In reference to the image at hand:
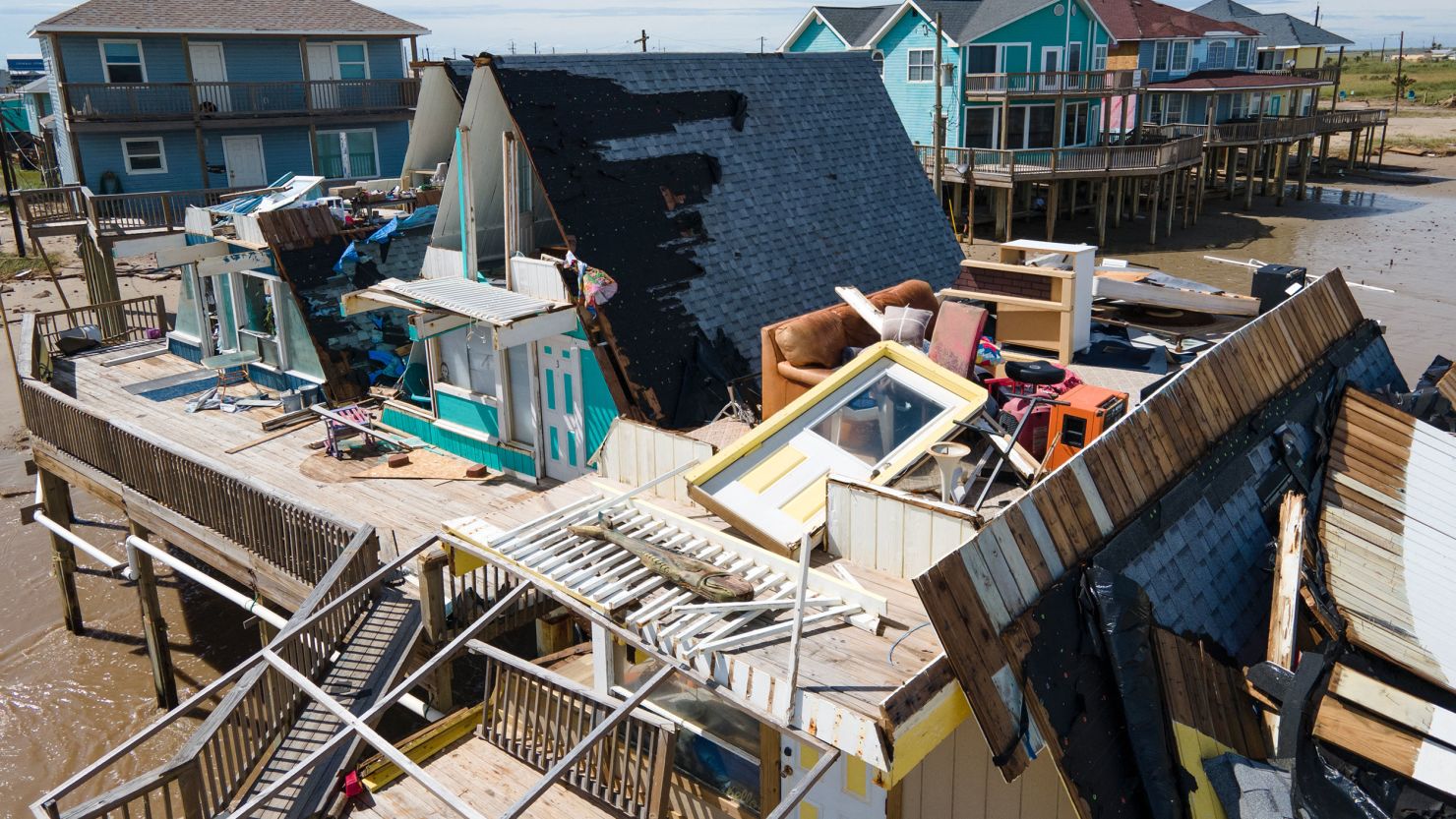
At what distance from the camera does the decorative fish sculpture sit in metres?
7.22

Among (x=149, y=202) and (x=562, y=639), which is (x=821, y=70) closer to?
(x=562, y=639)

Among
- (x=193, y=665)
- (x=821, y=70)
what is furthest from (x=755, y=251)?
(x=193, y=665)

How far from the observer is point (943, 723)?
6121 mm

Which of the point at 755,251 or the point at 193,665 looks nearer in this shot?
the point at 755,251

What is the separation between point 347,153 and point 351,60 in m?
2.83

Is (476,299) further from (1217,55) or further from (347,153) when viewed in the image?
(1217,55)

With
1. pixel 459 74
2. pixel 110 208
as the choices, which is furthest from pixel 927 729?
pixel 110 208

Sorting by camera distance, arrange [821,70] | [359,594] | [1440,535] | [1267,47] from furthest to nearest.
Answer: [1267,47], [821,70], [359,594], [1440,535]

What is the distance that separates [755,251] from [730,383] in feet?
7.27

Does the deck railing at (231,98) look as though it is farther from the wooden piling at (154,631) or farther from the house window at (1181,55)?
the house window at (1181,55)

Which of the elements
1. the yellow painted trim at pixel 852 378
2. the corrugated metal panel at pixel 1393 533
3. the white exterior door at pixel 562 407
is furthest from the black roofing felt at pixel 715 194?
the corrugated metal panel at pixel 1393 533

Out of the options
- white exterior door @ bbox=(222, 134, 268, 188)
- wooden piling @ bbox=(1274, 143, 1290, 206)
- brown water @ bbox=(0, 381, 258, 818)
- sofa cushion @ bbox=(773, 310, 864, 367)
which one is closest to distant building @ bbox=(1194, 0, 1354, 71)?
wooden piling @ bbox=(1274, 143, 1290, 206)

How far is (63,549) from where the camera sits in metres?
15.7

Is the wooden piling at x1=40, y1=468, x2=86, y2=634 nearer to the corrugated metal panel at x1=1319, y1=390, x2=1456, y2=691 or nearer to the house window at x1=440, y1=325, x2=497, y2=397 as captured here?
the house window at x1=440, y1=325, x2=497, y2=397
